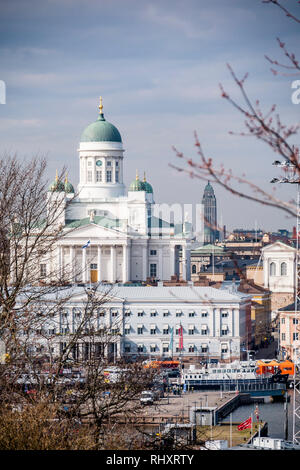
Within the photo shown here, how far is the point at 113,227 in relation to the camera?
8112 centimetres

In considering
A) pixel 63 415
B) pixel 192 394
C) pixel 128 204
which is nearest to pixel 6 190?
pixel 63 415

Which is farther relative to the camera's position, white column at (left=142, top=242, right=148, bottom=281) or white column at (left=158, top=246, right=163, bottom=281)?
white column at (left=158, top=246, right=163, bottom=281)

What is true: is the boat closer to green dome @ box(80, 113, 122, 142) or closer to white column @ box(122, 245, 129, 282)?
white column @ box(122, 245, 129, 282)

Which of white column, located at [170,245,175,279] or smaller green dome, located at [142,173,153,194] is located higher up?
smaller green dome, located at [142,173,153,194]

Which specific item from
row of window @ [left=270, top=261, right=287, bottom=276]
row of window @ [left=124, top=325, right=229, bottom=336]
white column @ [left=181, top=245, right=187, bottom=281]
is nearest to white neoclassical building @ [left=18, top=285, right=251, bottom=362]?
row of window @ [left=124, top=325, right=229, bottom=336]

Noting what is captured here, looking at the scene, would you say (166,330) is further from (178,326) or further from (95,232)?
(95,232)

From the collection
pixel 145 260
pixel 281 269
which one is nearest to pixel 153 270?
pixel 145 260

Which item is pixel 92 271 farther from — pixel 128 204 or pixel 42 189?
pixel 42 189

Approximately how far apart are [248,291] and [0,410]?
174 ft

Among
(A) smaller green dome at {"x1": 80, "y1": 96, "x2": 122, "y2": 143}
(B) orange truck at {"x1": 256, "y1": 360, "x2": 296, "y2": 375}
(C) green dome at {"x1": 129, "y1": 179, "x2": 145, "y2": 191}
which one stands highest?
(A) smaller green dome at {"x1": 80, "y1": 96, "x2": 122, "y2": 143}

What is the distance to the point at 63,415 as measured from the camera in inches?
657

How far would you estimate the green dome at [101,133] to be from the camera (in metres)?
87.6

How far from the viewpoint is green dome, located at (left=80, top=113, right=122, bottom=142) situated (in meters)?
87.6

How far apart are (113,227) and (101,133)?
9.63m
